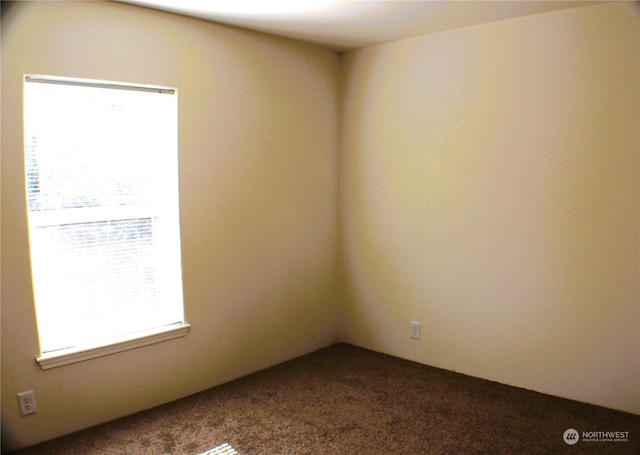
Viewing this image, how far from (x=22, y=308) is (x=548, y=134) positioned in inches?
113

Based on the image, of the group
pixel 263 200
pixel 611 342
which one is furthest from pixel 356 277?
pixel 611 342

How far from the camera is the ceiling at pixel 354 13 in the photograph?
2.48m

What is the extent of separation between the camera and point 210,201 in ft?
9.61

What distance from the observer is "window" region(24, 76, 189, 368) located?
2377 mm

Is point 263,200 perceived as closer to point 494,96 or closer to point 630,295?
point 494,96

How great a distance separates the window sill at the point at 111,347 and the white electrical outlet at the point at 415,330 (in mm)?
1512

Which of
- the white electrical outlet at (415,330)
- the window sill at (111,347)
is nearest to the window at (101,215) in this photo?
the window sill at (111,347)

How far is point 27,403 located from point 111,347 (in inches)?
17.1

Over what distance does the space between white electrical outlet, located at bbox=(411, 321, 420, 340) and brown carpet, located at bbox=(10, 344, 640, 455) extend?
275 millimetres

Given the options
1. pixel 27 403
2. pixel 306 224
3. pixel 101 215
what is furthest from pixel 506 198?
pixel 27 403

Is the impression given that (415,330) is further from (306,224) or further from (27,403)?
(27,403)

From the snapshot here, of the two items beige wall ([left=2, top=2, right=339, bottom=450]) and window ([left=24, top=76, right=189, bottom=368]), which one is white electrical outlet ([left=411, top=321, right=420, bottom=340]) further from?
window ([left=24, top=76, right=189, bottom=368])

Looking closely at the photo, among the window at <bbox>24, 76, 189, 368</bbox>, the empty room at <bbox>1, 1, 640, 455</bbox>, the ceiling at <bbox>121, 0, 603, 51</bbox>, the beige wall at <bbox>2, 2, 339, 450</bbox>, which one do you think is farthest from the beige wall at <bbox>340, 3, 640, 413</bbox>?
the window at <bbox>24, 76, 189, 368</bbox>

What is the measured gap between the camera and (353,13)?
263 cm
